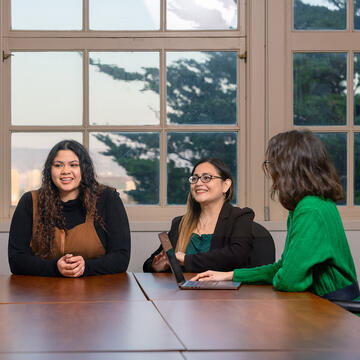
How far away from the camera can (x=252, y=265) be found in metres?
2.95

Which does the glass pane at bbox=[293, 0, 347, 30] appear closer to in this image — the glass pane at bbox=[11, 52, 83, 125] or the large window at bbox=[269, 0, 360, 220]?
the large window at bbox=[269, 0, 360, 220]

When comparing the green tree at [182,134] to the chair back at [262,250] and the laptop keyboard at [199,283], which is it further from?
the laptop keyboard at [199,283]

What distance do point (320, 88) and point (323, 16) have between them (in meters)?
0.48

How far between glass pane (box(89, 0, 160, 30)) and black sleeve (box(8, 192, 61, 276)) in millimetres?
1453

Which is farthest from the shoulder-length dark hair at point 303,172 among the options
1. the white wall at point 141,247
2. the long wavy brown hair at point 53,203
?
the white wall at point 141,247

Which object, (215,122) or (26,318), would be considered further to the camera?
(215,122)

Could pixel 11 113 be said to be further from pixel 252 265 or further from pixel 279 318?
pixel 279 318

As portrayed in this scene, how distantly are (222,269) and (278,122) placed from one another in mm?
1246

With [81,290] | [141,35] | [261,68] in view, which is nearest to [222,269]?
[81,290]

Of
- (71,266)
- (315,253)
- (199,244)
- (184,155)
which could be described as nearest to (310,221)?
(315,253)

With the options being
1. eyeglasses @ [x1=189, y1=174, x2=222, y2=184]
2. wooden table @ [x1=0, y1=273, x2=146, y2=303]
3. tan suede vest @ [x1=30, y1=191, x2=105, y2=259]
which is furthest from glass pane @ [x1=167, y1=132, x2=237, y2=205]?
wooden table @ [x1=0, y1=273, x2=146, y2=303]

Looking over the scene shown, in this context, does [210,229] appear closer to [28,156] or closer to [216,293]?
[216,293]

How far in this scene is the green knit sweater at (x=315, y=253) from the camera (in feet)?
6.21

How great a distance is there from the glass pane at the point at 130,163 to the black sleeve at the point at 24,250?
3.14 feet
